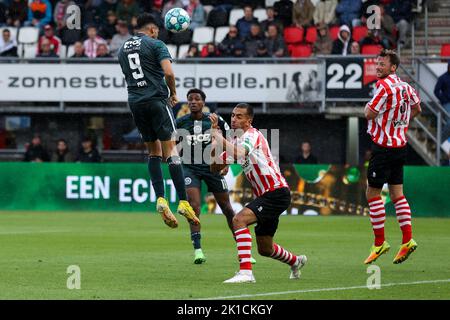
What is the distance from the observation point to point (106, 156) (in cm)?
3316

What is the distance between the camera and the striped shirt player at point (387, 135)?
49.7ft

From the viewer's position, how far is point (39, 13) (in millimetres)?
33312

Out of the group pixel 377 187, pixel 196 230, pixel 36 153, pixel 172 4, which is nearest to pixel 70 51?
pixel 36 153

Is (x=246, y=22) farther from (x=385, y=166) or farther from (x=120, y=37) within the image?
(x=385, y=166)

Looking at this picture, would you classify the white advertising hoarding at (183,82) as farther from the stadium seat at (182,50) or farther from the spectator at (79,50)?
the stadium seat at (182,50)

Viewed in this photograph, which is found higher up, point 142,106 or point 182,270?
point 142,106

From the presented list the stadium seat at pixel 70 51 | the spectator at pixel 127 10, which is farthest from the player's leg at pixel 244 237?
the spectator at pixel 127 10

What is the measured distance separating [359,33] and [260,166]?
709 inches

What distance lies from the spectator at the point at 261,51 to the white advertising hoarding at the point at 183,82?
1.36ft

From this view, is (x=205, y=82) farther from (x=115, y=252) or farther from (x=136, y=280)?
(x=136, y=280)

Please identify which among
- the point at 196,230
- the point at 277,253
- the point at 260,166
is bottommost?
the point at 196,230

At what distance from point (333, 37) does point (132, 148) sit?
662cm
